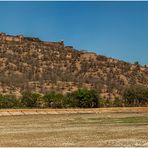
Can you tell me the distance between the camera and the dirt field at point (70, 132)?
17.6m

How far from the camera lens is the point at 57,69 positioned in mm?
59562

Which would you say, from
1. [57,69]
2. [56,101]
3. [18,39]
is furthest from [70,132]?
[18,39]

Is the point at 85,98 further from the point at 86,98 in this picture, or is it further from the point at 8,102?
the point at 8,102

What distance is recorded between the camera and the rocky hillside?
51359mm

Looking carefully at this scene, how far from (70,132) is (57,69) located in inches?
1514

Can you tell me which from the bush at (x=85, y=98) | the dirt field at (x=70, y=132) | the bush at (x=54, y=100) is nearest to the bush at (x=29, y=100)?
the bush at (x=54, y=100)

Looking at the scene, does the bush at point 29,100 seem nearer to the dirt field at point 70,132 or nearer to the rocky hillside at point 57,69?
the dirt field at point 70,132

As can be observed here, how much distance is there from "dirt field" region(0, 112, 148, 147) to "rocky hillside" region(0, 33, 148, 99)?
19956 millimetres

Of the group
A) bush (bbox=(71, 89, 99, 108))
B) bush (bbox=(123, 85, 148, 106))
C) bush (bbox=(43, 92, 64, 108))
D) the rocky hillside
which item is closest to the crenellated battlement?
the rocky hillside

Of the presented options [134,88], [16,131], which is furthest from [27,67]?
[16,131]

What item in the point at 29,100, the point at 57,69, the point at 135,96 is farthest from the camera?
the point at 57,69

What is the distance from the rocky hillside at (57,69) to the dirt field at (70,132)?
19956mm

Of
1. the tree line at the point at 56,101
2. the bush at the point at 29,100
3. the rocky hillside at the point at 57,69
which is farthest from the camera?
the rocky hillside at the point at 57,69

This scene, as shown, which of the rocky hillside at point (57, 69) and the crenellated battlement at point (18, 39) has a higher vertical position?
the crenellated battlement at point (18, 39)
